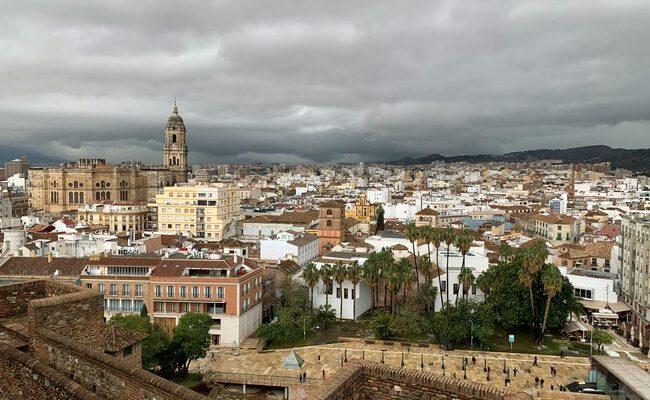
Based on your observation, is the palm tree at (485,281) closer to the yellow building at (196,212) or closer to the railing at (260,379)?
the railing at (260,379)

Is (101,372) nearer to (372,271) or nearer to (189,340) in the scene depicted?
(189,340)

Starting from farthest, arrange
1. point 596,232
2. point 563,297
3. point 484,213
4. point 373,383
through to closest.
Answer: point 484,213 < point 596,232 < point 563,297 < point 373,383

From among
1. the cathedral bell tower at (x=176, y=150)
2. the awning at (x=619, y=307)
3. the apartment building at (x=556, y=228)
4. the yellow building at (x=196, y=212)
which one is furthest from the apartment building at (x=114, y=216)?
the awning at (x=619, y=307)

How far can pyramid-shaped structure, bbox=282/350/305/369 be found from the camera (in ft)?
128

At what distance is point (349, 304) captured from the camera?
5181cm

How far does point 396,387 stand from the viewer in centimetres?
918

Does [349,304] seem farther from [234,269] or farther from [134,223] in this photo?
[134,223]

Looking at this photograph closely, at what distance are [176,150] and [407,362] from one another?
119892 mm

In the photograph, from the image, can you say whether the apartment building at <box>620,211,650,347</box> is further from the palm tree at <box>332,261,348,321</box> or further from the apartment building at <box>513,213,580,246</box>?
the apartment building at <box>513,213,580,246</box>

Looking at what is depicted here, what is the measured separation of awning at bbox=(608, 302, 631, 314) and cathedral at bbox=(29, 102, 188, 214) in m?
102

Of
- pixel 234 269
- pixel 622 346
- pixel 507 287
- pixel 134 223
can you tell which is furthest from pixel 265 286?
pixel 134 223

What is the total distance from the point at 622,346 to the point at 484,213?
7550 cm

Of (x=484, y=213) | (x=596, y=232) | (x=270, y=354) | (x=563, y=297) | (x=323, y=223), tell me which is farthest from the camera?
(x=484, y=213)

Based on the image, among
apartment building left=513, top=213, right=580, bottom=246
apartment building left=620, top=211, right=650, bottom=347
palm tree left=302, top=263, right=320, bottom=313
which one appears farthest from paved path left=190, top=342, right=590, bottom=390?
apartment building left=513, top=213, right=580, bottom=246
